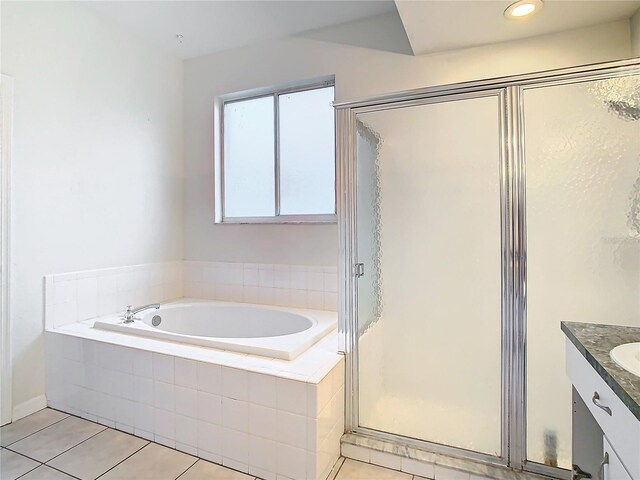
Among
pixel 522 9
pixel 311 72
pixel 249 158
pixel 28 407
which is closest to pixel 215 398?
pixel 28 407

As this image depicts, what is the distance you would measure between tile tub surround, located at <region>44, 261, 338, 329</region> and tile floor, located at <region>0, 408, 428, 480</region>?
67 centimetres

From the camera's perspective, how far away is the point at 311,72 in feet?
8.78

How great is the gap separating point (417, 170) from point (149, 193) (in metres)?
2.20

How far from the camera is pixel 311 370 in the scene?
5.19 ft

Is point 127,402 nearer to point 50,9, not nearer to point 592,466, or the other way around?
point 592,466

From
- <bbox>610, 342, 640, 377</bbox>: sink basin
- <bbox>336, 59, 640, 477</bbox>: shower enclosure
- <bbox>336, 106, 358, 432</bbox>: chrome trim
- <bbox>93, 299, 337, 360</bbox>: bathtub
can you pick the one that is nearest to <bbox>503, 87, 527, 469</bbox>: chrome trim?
<bbox>336, 59, 640, 477</bbox>: shower enclosure

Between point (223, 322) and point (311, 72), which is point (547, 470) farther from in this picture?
point (311, 72)

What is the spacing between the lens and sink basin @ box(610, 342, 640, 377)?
88cm

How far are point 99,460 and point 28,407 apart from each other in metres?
0.80

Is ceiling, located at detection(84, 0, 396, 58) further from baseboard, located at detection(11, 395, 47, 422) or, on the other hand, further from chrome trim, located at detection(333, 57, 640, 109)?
baseboard, located at detection(11, 395, 47, 422)

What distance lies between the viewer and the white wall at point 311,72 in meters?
2.06

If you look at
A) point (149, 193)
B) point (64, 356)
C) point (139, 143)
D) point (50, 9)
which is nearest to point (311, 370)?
point (64, 356)

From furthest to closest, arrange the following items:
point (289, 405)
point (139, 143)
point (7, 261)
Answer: point (139, 143) < point (7, 261) < point (289, 405)

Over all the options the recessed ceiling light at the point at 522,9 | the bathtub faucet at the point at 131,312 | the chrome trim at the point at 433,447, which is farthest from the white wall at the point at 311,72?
the chrome trim at the point at 433,447
